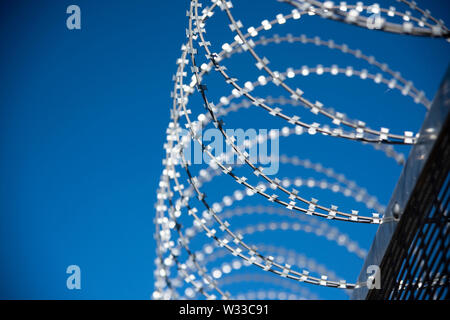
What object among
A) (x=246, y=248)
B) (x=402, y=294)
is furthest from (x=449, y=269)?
(x=246, y=248)

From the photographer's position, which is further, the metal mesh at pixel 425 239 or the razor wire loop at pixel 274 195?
the razor wire loop at pixel 274 195

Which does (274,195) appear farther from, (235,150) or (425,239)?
(425,239)

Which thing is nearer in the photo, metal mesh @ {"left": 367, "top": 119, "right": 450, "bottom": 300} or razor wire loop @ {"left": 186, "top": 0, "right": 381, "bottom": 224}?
metal mesh @ {"left": 367, "top": 119, "right": 450, "bottom": 300}

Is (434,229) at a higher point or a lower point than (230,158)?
lower

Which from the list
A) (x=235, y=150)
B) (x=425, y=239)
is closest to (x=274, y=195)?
(x=235, y=150)

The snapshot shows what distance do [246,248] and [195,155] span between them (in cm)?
218

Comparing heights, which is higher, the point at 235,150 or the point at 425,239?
the point at 235,150

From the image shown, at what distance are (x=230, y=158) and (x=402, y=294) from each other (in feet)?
11.5

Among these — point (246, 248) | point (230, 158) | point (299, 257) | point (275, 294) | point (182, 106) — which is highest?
point (182, 106)

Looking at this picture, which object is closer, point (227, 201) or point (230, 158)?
point (227, 201)
